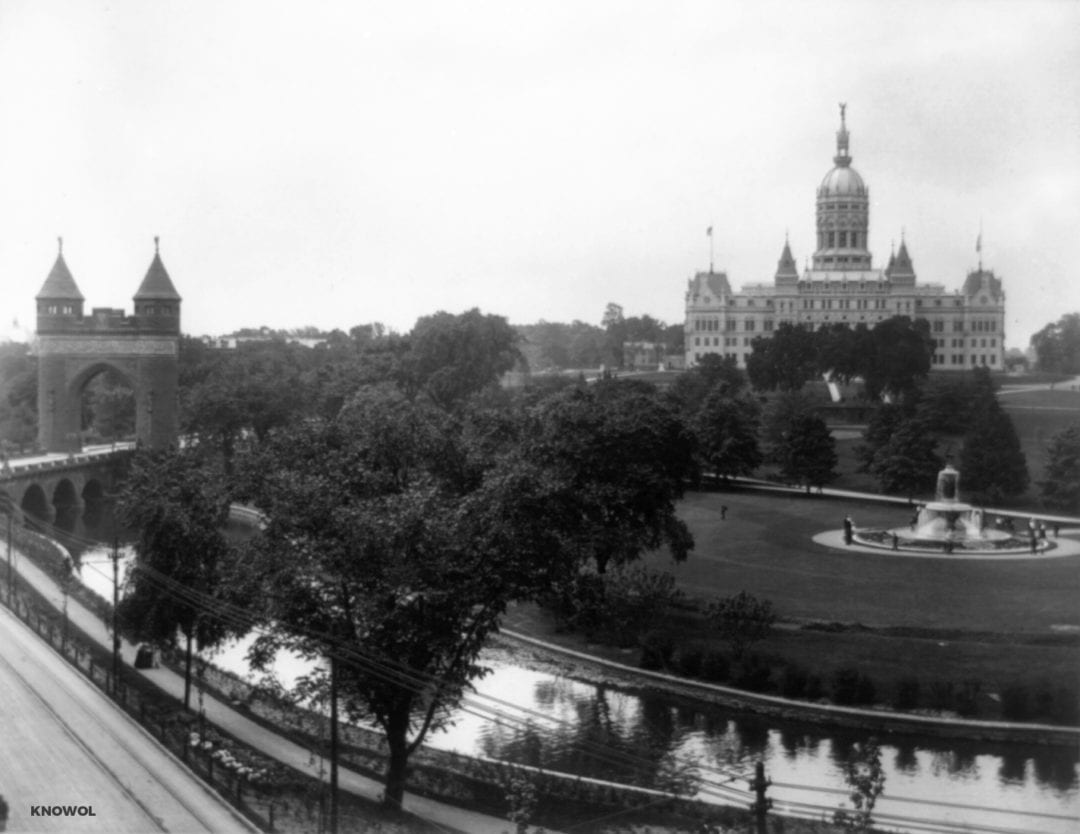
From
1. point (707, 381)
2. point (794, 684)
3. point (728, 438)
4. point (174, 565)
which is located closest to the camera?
point (794, 684)

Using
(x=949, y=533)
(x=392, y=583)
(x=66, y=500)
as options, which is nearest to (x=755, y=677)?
(x=392, y=583)

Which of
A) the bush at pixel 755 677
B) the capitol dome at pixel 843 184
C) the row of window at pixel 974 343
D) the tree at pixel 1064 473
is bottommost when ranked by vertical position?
the bush at pixel 755 677

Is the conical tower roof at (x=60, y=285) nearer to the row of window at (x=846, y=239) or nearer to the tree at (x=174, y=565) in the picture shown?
the tree at (x=174, y=565)

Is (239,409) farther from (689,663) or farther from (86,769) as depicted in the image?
(86,769)

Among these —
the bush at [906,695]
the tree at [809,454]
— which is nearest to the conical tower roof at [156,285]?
the tree at [809,454]

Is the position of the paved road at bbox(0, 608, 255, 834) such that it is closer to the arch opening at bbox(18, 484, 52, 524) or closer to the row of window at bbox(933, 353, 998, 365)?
the arch opening at bbox(18, 484, 52, 524)

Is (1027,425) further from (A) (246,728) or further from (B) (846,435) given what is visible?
(A) (246,728)
